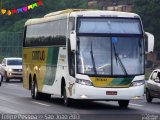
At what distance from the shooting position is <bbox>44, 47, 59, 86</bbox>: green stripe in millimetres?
29608

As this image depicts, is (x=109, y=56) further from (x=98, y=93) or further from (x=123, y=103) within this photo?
(x=123, y=103)

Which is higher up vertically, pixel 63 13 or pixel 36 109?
pixel 63 13

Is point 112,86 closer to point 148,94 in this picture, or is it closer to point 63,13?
point 63,13

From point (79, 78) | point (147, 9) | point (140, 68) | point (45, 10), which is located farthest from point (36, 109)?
point (45, 10)


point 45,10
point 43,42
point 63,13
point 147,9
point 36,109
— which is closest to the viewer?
point 36,109

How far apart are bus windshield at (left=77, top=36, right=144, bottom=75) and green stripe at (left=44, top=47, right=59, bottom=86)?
2.71m

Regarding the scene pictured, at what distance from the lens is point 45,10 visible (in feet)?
406

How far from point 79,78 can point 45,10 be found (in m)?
97.6

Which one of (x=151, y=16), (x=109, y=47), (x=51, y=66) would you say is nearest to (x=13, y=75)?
(x=51, y=66)

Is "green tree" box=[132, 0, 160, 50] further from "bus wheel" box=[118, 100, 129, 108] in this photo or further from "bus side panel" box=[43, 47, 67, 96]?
"bus wheel" box=[118, 100, 129, 108]

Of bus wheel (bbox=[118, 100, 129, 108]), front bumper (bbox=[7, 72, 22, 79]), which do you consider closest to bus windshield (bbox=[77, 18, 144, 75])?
bus wheel (bbox=[118, 100, 129, 108])

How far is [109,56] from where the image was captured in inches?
1052

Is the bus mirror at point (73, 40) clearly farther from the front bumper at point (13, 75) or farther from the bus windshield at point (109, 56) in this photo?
the front bumper at point (13, 75)

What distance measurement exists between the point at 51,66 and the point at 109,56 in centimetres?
424
